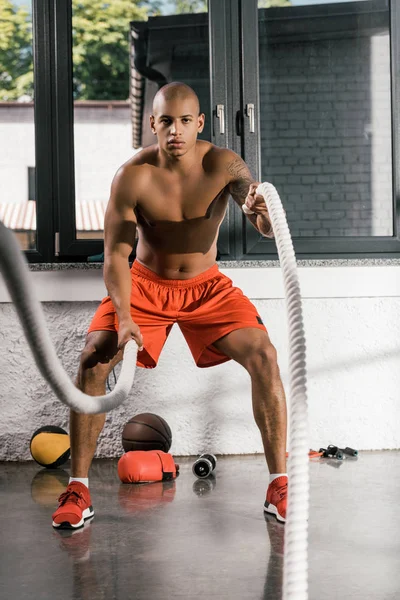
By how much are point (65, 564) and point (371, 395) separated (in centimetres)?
189

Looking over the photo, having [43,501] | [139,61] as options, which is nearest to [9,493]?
[43,501]

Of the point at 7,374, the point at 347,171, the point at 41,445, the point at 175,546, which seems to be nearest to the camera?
the point at 175,546

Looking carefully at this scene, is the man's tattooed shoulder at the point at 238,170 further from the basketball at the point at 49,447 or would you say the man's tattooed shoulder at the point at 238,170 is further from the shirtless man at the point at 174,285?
the basketball at the point at 49,447

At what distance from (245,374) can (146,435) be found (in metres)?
0.60

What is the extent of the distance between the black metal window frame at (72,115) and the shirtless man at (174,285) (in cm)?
90

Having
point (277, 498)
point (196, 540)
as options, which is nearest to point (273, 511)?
point (277, 498)

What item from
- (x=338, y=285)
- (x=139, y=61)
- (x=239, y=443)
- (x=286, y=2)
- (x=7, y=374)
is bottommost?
(x=239, y=443)

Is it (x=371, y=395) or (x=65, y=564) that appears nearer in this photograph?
(x=65, y=564)

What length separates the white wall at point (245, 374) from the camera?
349 centimetres

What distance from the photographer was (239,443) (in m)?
3.52

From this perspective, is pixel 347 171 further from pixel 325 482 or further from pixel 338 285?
pixel 325 482

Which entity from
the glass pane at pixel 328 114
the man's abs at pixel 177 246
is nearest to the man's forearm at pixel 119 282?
the man's abs at pixel 177 246

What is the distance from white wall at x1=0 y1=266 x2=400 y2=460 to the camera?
3486 millimetres

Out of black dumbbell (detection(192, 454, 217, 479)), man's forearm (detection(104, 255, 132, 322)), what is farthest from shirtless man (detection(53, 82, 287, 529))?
black dumbbell (detection(192, 454, 217, 479))
